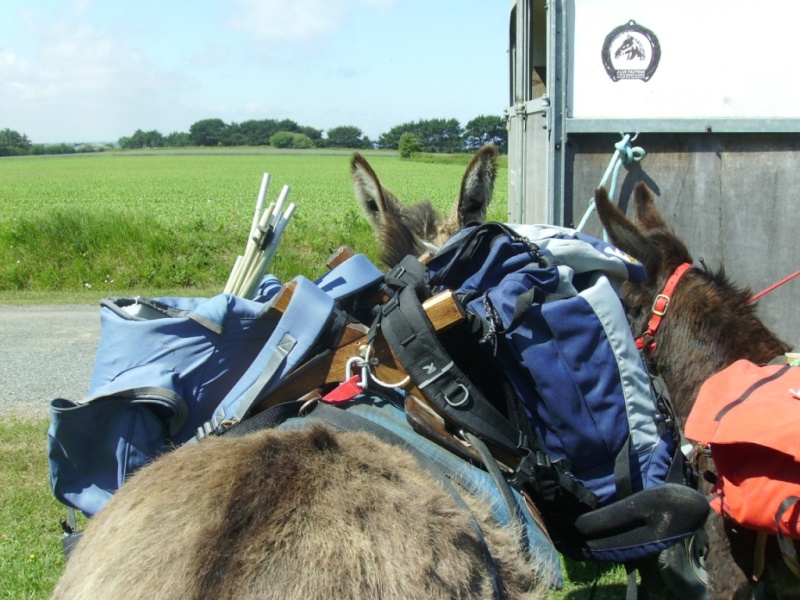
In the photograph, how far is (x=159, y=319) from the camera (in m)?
1.85

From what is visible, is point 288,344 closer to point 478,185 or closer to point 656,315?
point 478,185

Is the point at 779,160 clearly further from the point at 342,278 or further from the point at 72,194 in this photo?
the point at 72,194

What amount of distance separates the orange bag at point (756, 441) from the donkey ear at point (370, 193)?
156cm

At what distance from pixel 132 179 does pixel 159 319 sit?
125 ft

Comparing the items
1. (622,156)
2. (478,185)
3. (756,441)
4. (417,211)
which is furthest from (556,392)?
(622,156)

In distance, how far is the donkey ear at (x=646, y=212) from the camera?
9.96 ft

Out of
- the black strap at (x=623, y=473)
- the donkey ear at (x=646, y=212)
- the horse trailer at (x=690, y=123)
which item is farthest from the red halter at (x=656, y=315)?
the horse trailer at (x=690, y=123)

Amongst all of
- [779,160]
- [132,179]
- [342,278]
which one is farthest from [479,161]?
[132,179]

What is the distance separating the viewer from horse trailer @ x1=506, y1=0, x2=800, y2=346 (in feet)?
14.6

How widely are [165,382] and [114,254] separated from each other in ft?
33.3

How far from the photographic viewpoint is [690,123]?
4.60 meters

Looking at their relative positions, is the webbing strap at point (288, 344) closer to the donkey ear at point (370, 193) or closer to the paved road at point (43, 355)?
the donkey ear at point (370, 193)

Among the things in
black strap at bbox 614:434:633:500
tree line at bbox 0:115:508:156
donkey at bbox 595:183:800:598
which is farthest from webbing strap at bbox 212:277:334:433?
tree line at bbox 0:115:508:156

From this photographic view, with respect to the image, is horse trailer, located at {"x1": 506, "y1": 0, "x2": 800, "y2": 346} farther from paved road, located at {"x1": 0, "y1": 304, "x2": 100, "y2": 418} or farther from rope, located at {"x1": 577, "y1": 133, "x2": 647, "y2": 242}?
paved road, located at {"x1": 0, "y1": 304, "x2": 100, "y2": 418}
